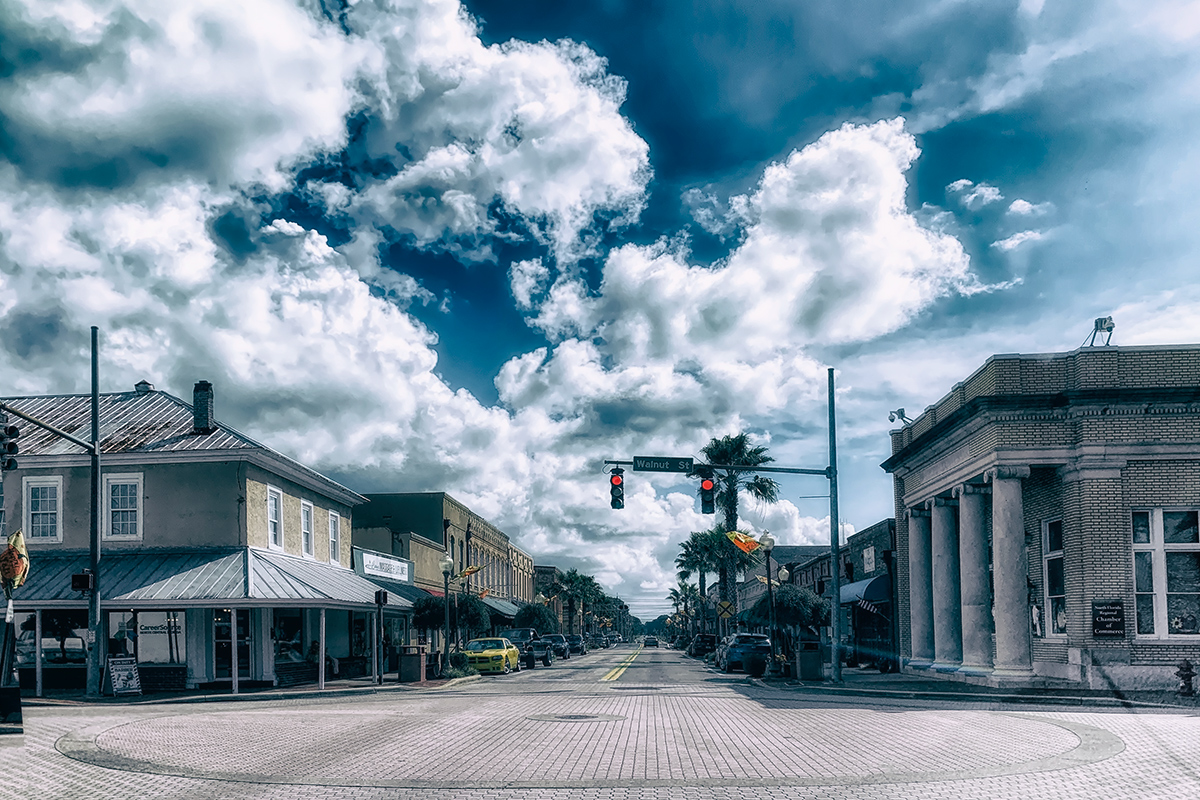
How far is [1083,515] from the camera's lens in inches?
909

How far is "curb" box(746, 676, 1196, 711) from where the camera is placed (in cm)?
1975

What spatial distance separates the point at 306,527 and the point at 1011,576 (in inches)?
885

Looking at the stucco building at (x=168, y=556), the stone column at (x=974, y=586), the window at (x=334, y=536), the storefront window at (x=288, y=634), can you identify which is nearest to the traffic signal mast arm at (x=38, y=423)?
the stucco building at (x=168, y=556)

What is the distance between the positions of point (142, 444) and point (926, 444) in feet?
76.0

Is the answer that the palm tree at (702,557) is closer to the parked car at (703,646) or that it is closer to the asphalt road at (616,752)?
the parked car at (703,646)

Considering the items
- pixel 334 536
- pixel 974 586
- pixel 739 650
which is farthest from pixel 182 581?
pixel 739 650

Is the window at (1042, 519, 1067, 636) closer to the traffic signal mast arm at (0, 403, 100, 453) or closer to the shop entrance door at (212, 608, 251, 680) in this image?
the shop entrance door at (212, 608, 251, 680)

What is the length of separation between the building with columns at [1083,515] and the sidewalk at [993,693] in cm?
81

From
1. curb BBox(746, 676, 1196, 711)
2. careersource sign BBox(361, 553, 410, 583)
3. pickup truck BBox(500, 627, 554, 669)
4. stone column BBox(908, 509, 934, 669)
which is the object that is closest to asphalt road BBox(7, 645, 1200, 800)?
curb BBox(746, 676, 1196, 711)

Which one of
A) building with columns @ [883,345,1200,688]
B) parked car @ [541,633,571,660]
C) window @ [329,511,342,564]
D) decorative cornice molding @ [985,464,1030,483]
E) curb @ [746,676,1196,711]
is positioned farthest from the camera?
parked car @ [541,633,571,660]

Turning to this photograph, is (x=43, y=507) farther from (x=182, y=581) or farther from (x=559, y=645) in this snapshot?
(x=559, y=645)

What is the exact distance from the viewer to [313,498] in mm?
35656

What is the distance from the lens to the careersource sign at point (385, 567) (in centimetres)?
4055

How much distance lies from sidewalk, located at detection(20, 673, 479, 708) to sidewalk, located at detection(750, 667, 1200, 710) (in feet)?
36.1
